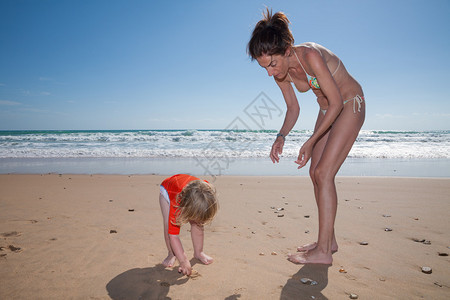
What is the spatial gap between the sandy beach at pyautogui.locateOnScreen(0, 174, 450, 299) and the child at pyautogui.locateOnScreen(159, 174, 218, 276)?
0.17m

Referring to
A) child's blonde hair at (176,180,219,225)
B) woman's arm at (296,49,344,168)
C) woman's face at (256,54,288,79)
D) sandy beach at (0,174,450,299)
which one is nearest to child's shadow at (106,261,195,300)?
sandy beach at (0,174,450,299)

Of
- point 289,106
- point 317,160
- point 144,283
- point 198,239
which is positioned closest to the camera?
point 144,283

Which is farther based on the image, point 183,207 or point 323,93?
point 323,93

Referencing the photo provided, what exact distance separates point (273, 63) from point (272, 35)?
216 millimetres

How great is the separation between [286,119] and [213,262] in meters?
1.61

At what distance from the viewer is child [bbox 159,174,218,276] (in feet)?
6.86

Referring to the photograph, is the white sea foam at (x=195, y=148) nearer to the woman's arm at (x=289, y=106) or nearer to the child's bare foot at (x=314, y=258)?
the woman's arm at (x=289, y=106)

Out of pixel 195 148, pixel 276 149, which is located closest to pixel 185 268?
pixel 276 149

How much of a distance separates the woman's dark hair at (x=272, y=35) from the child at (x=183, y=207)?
3.85 feet

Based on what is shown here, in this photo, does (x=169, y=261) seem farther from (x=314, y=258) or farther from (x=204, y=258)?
(x=314, y=258)

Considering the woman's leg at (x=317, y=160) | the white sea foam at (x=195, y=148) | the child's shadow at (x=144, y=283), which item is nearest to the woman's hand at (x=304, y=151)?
the woman's leg at (x=317, y=160)

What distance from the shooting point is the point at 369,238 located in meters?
3.04

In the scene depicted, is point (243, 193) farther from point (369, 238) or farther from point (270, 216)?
point (369, 238)

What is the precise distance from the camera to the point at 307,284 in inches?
82.6
